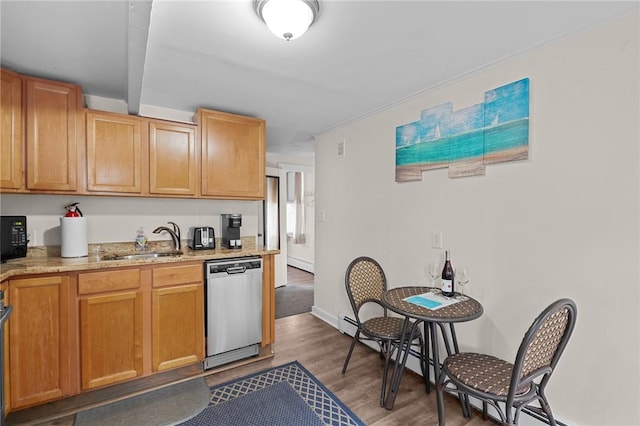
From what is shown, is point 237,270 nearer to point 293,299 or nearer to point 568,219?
point 293,299

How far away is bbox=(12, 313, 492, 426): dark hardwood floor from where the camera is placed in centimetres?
195

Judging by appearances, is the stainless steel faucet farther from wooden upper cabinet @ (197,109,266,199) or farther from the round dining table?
the round dining table

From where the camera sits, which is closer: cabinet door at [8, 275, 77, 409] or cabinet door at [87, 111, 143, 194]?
cabinet door at [8, 275, 77, 409]

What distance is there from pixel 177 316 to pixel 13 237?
4.08 feet

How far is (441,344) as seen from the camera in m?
2.35

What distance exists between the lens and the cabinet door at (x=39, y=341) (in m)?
1.85

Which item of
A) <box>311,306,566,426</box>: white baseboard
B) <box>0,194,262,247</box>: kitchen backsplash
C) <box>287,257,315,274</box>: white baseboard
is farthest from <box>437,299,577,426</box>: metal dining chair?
<box>287,257,315,274</box>: white baseboard

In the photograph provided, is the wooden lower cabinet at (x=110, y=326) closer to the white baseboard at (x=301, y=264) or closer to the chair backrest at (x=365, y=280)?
the chair backrest at (x=365, y=280)

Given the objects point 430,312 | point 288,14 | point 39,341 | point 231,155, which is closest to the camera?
point 288,14

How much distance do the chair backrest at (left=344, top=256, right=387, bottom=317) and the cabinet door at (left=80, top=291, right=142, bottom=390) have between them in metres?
1.65

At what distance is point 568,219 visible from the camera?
1659 millimetres

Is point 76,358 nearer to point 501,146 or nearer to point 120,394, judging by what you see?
point 120,394

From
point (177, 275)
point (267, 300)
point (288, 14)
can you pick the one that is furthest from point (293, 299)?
point (288, 14)

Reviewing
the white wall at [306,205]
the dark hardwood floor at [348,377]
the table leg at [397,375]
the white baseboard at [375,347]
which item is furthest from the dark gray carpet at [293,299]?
the table leg at [397,375]
